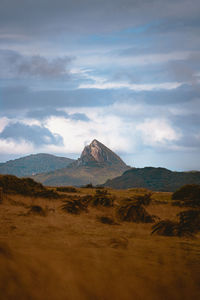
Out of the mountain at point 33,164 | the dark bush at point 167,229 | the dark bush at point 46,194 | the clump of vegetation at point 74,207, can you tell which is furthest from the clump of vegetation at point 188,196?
the mountain at point 33,164

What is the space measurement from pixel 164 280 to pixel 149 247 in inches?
70.1

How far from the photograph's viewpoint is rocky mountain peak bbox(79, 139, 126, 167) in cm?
12838

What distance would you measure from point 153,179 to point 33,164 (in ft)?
361

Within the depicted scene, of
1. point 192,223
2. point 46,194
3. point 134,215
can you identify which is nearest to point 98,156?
point 46,194

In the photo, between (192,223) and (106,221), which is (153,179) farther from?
(106,221)

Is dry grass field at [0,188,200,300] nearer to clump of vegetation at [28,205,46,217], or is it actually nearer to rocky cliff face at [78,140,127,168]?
clump of vegetation at [28,205,46,217]

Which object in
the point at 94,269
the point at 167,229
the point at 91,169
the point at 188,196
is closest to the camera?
the point at 94,269

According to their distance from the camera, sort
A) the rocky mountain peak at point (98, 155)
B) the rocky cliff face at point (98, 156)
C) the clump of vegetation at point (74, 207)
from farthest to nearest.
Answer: the rocky mountain peak at point (98, 155)
the rocky cliff face at point (98, 156)
the clump of vegetation at point (74, 207)

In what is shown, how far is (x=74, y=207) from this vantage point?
9.84 m

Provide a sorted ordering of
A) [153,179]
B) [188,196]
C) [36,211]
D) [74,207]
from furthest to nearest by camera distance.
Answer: [153,179] < [188,196] < [74,207] < [36,211]

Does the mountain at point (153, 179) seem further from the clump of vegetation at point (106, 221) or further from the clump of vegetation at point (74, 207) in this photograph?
the clump of vegetation at point (106, 221)

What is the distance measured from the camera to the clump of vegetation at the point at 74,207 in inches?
381

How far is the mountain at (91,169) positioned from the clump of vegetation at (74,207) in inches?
3455

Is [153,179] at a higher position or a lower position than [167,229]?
higher
